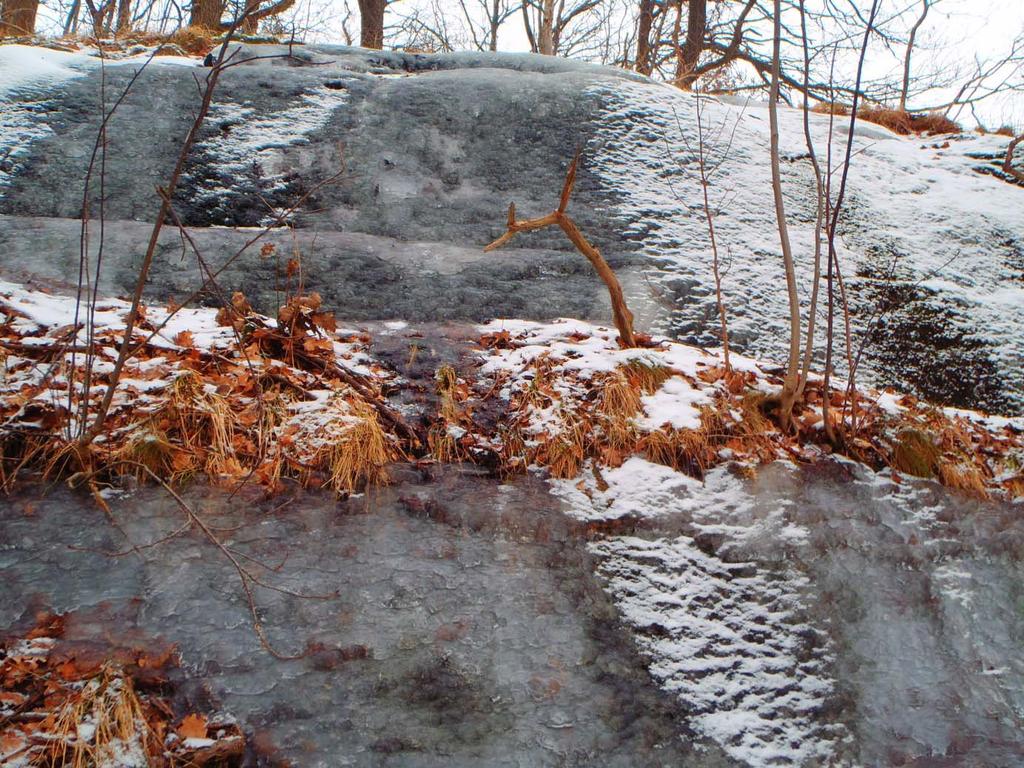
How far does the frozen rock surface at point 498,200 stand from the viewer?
419cm

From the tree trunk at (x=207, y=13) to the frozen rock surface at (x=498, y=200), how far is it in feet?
7.51

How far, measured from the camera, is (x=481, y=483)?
2.79m

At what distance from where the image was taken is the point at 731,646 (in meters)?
2.37

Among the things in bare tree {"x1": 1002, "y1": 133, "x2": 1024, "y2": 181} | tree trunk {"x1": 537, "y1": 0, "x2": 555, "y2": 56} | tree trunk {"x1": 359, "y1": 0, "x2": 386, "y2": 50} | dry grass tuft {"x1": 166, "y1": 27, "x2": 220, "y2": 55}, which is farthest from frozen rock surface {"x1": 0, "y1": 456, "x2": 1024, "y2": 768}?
tree trunk {"x1": 537, "y1": 0, "x2": 555, "y2": 56}

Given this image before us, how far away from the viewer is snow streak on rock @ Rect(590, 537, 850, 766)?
2178 millimetres

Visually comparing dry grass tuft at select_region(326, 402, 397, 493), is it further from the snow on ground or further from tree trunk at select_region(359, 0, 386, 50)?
tree trunk at select_region(359, 0, 386, 50)

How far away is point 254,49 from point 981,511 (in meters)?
6.71

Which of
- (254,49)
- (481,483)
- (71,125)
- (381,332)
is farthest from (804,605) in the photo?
(254,49)

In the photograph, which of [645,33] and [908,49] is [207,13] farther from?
[908,49]

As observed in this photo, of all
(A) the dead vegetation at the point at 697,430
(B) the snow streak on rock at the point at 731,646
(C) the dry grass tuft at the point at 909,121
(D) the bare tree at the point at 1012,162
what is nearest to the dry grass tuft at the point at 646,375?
(A) the dead vegetation at the point at 697,430

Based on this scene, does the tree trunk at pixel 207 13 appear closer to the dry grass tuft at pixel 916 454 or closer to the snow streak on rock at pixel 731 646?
the snow streak on rock at pixel 731 646

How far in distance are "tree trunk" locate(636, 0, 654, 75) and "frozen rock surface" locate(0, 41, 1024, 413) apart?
4.73 meters

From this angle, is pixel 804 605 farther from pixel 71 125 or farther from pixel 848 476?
pixel 71 125

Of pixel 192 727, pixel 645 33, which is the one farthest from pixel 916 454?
pixel 645 33
